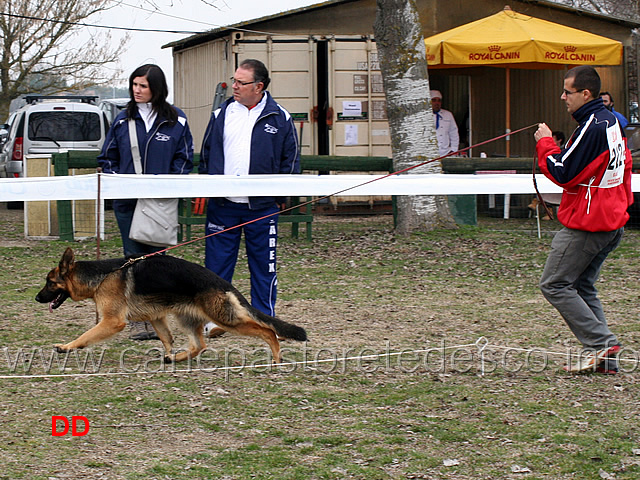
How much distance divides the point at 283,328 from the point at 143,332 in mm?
1447

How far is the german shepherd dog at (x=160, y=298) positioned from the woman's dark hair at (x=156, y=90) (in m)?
1.11

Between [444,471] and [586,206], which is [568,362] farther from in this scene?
[444,471]

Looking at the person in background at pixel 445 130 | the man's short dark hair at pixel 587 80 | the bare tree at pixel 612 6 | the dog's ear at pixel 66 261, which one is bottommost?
the dog's ear at pixel 66 261

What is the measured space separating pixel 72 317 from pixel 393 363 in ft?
9.79

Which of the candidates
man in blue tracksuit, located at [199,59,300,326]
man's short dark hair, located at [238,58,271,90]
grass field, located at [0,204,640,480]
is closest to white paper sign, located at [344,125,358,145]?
grass field, located at [0,204,640,480]

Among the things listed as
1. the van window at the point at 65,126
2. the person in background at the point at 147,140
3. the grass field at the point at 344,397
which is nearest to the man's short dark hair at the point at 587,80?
the grass field at the point at 344,397

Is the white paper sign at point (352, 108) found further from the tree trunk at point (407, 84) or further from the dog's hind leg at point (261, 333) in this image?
the dog's hind leg at point (261, 333)

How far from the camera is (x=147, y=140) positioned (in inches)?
244

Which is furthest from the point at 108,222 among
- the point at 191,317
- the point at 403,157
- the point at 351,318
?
the point at 191,317

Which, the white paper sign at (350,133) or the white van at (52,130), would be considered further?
the white van at (52,130)

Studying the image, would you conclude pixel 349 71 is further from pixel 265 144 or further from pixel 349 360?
pixel 349 360

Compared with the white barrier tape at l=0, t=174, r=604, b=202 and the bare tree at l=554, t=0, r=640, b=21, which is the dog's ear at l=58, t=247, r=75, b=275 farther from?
the bare tree at l=554, t=0, r=640, b=21

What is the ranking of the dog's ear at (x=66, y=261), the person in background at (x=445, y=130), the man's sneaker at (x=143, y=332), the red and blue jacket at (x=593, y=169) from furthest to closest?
the person in background at (x=445, y=130)
the man's sneaker at (x=143, y=332)
the dog's ear at (x=66, y=261)
the red and blue jacket at (x=593, y=169)

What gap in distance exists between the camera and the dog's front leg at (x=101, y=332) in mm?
5535
